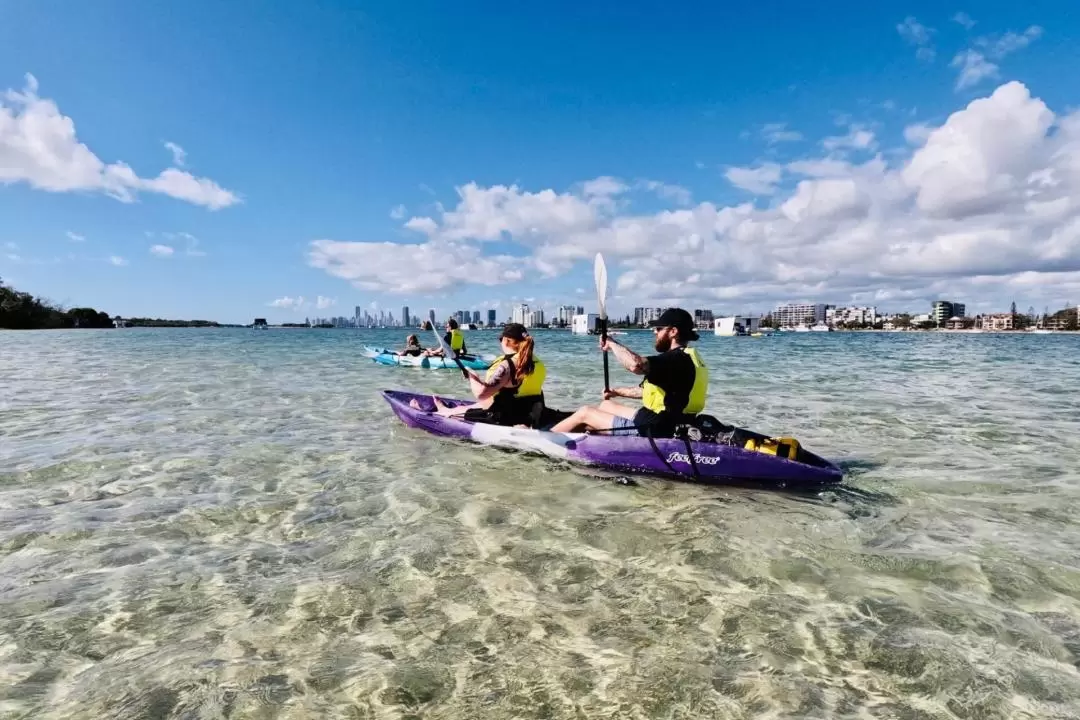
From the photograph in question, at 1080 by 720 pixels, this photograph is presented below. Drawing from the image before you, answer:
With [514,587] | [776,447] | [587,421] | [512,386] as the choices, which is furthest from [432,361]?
[514,587]

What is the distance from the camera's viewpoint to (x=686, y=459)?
792 cm

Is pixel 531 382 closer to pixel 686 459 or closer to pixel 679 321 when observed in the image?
pixel 679 321

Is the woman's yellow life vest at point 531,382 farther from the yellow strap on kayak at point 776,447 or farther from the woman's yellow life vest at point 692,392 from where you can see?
the yellow strap on kayak at point 776,447

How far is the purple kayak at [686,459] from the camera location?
765 centimetres

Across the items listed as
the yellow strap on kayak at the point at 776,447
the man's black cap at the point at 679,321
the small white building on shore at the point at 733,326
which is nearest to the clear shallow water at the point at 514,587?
the yellow strap on kayak at the point at 776,447

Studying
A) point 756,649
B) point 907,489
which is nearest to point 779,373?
point 907,489

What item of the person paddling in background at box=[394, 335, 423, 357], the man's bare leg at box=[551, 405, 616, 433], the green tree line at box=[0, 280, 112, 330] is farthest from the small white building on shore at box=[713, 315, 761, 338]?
the green tree line at box=[0, 280, 112, 330]

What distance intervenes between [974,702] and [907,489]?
5.14 m

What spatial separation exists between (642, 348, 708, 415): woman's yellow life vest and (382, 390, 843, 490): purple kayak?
0.53 meters

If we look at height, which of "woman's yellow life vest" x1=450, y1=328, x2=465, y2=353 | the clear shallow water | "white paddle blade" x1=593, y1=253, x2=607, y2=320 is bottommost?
the clear shallow water

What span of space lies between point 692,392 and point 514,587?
14.5 ft

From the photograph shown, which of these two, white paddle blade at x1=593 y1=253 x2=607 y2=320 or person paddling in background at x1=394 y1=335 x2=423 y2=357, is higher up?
white paddle blade at x1=593 y1=253 x2=607 y2=320

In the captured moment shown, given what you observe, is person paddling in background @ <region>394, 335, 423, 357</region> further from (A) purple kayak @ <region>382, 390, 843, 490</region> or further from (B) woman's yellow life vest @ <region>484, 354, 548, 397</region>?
(A) purple kayak @ <region>382, 390, 843, 490</region>

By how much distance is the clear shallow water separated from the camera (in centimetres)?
341
